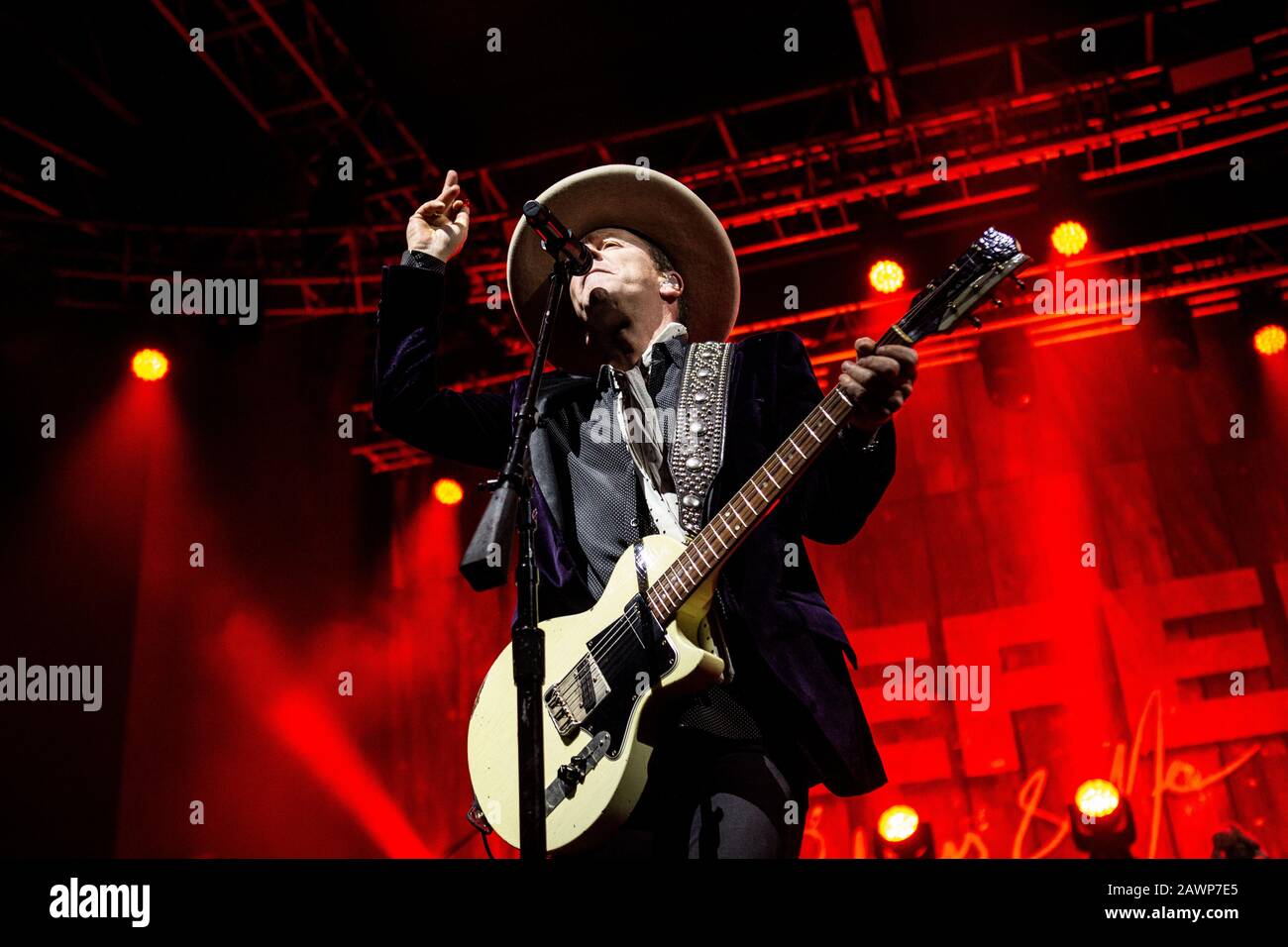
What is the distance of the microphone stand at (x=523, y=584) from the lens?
185 cm

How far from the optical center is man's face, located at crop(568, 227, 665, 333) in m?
3.02

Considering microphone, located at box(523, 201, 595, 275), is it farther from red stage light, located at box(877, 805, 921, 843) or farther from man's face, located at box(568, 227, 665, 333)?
red stage light, located at box(877, 805, 921, 843)

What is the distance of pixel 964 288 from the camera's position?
93.7 inches

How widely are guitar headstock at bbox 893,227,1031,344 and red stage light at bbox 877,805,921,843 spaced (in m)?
5.97

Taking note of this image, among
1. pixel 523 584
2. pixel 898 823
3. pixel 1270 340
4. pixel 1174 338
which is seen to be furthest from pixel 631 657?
pixel 1270 340

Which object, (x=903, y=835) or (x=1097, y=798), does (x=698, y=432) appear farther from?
(x=1097, y=798)

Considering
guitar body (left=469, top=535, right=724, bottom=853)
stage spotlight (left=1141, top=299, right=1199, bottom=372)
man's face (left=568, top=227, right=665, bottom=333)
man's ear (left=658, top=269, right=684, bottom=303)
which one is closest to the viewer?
guitar body (left=469, top=535, right=724, bottom=853)

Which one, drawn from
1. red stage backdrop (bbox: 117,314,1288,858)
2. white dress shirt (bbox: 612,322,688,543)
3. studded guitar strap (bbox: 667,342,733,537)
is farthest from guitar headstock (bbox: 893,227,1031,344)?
red stage backdrop (bbox: 117,314,1288,858)

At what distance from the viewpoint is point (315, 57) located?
6777mm

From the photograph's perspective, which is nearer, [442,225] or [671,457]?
[671,457]

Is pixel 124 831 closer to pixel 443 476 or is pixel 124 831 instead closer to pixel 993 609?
pixel 443 476

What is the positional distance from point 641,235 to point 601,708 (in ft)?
5.22
